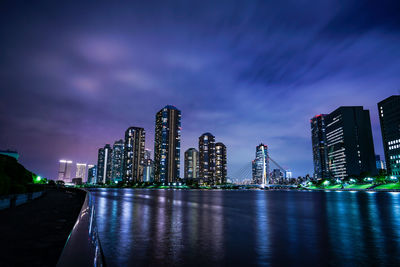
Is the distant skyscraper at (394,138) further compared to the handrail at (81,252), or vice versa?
the distant skyscraper at (394,138)

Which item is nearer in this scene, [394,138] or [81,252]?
[81,252]

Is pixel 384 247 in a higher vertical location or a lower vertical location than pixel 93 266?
lower

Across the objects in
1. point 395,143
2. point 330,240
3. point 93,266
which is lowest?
point 330,240

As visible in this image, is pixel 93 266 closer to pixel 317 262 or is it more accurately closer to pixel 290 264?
pixel 290 264

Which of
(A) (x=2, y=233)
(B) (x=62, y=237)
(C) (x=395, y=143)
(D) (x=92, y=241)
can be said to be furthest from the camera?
(C) (x=395, y=143)

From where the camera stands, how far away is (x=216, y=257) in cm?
888

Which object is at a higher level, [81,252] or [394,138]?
[394,138]

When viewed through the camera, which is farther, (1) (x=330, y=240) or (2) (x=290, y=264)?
(1) (x=330, y=240)

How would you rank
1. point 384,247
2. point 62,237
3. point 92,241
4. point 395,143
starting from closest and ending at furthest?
point 92,241
point 384,247
point 62,237
point 395,143

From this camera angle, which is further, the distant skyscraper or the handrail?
the distant skyscraper

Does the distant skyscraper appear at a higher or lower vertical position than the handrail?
higher

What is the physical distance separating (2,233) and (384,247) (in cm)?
1766

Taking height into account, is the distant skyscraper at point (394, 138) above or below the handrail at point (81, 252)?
above

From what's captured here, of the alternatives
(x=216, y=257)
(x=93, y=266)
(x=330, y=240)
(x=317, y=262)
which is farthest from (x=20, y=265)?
(x=330, y=240)
